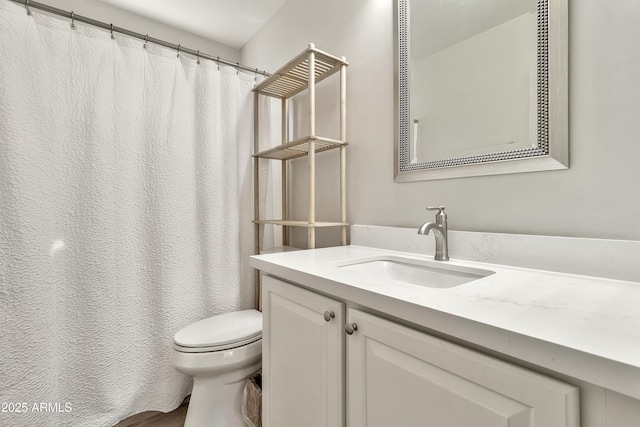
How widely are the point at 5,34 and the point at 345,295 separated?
65.8 inches

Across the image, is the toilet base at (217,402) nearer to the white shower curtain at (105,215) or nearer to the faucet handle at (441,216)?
the white shower curtain at (105,215)

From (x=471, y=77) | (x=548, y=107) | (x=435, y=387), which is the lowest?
(x=435, y=387)

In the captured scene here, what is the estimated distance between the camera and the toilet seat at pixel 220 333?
1.24 m

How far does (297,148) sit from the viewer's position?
1611 mm

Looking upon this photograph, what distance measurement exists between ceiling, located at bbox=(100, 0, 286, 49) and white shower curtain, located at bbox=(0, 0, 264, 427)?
623 mm

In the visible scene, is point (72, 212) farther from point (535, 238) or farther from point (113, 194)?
point (535, 238)

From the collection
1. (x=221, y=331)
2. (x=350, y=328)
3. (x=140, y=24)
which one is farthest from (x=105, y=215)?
(x=140, y=24)

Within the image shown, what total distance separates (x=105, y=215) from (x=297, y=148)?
39.9 inches

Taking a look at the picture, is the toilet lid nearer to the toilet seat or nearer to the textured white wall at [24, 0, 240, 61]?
the toilet seat

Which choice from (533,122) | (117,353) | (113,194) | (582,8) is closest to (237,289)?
(117,353)

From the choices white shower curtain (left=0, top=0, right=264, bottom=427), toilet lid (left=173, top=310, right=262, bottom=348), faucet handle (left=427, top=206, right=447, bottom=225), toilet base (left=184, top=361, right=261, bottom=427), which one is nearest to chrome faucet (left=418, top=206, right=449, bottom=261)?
faucet handle (left=427, top=206, right=447, bottom=225)

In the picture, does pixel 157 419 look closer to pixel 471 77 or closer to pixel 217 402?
pixel 217 402

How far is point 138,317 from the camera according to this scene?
141 centimetres

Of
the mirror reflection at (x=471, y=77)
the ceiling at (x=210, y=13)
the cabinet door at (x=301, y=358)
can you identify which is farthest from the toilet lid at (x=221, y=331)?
the ceiling at (x=210, y=13)
